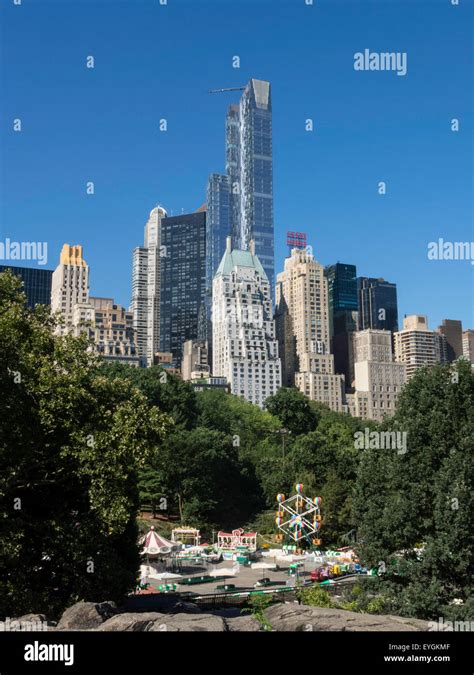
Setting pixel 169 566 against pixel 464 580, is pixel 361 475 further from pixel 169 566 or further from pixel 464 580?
pixel 169 566

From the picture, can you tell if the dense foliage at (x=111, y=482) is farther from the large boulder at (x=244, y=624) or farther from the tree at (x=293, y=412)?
the tree at (x=293, y=412)

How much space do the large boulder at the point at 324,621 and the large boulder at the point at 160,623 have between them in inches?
67.5

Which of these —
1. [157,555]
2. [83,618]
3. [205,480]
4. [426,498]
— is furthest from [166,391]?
[83,618]

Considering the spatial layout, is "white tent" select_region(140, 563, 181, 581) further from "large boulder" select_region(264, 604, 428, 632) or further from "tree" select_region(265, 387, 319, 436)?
"tree" select_region(265, 387, 319, 436)

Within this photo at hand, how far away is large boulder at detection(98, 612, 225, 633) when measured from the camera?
14117mm

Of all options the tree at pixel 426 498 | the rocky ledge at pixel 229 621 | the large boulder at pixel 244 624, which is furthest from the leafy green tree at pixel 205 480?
the large boulder at pixel 244 624

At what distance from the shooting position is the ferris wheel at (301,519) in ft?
184

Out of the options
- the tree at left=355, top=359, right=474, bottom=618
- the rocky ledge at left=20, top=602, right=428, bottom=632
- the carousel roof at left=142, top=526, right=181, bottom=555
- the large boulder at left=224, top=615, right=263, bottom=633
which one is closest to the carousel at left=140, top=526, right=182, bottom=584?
the carousel roof at left=142, top=526, right=181, bottom=555

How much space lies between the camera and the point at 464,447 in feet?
82.5

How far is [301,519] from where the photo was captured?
188ft

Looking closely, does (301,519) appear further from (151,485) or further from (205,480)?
(151,485)

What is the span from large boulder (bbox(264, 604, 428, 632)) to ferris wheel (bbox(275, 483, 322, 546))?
39.4 m

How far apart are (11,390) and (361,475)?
14576 millimetres
